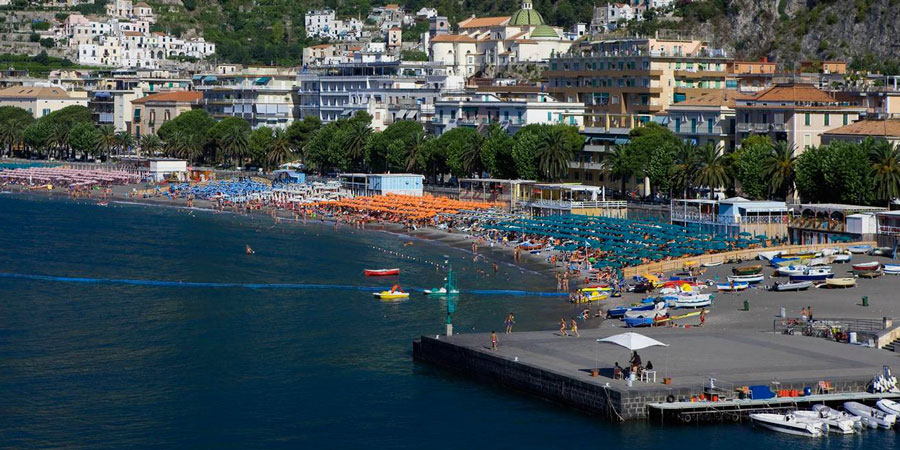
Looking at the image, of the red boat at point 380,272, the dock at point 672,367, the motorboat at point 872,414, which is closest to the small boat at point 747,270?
the dock at point 672,367

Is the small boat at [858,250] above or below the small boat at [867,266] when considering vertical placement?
above

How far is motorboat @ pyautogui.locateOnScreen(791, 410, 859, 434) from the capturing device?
161ft

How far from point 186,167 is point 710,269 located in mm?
91262

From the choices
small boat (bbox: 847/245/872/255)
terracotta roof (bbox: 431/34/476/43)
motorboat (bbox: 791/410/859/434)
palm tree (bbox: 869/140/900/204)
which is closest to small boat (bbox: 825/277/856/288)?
small boat (bbox: 847/245/872/255)

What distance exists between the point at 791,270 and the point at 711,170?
26.1 metres

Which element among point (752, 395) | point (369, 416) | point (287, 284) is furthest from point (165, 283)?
point (752, 395)

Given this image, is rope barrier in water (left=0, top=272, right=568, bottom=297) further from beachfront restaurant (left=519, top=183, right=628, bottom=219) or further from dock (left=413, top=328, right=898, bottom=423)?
beachfront restaurant (left=519, top=183, right=628, bottom=219)

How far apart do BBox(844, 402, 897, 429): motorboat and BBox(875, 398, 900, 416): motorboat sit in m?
0.13

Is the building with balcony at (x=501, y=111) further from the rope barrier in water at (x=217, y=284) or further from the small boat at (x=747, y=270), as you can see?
the rope barrier in water at (x=217, y=284)

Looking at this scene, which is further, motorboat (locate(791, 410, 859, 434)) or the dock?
the dock

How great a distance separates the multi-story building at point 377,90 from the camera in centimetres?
16025

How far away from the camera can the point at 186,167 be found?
15975 cm

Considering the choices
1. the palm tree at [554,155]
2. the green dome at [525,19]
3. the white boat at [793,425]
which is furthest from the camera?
the green dome at [525,19]

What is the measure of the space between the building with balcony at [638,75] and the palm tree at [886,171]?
4140 centimetres
